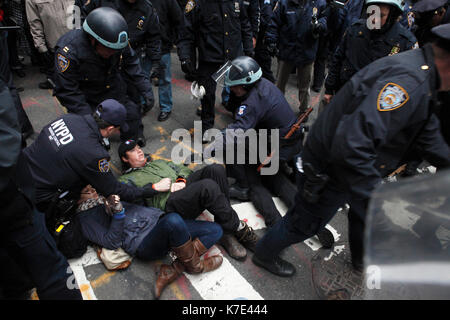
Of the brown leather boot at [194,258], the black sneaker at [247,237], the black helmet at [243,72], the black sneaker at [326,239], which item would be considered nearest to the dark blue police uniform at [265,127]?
the black helmet at [243,72]

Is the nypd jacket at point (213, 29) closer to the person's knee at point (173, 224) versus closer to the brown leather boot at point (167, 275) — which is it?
the person's knee at point (173, 224)

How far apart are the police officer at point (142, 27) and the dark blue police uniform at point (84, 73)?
1.38 feet

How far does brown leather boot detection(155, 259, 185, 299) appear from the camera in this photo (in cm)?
236

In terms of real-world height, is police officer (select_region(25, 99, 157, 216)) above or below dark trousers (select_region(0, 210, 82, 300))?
above

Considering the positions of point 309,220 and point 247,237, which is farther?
point 247,237

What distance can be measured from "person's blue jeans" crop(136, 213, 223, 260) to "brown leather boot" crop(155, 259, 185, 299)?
12 cm

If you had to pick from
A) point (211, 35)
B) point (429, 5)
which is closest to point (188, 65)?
point (211, 35)

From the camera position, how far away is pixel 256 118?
3.05m

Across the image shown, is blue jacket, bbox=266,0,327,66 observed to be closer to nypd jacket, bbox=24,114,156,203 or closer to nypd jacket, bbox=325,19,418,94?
nypd jacket, bbox=325,19,418,94

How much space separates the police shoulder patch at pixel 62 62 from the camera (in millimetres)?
3021

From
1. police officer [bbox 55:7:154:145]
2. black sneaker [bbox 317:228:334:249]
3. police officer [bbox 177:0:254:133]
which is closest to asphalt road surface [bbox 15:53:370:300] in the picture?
black sneaker [bbox 317:228:334:249]

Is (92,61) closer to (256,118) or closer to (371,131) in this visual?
(256,118)

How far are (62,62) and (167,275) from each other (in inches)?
90.3
